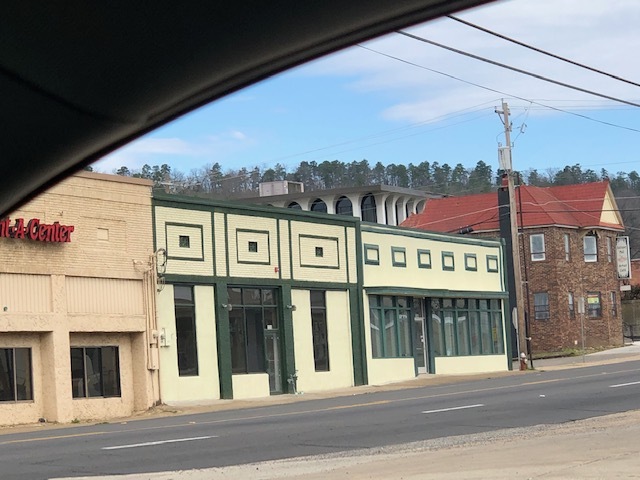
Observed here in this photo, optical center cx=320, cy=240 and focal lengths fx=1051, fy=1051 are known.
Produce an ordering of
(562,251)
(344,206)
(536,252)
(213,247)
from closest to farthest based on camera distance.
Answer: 1. (213,247)
2. (562,251)
3. (536,252)
4. (344,206)

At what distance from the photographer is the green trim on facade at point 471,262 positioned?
42656 millimetres

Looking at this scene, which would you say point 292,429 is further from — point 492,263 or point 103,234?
point 492,263

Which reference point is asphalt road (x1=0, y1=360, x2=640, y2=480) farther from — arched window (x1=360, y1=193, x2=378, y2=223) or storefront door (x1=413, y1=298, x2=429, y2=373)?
arched window (x1=360, y1=193, x2=378, y2=223)

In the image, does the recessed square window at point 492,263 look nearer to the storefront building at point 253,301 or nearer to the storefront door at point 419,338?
the storefront door at point 419,338

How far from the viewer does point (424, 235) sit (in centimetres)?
4000

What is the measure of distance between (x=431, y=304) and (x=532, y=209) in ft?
73.1

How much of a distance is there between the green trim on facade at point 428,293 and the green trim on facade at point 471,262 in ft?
3.24

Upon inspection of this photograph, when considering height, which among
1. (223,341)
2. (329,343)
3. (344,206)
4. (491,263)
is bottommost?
(329,343)

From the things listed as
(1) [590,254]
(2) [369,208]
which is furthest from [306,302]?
(2) [369,208]

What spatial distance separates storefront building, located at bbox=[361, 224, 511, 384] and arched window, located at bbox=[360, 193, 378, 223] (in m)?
24.2

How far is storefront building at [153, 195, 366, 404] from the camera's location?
1164 inches

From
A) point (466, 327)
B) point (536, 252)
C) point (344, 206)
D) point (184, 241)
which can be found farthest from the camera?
point (344, 206)

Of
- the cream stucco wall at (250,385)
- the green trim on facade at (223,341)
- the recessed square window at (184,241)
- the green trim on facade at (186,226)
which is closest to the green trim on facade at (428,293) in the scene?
the cream stucco wall at (250,385)

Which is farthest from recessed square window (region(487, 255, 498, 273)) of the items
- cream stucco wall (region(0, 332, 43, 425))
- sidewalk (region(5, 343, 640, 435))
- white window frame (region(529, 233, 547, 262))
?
cream stucco wall (region(0, 332, 43, 425))
